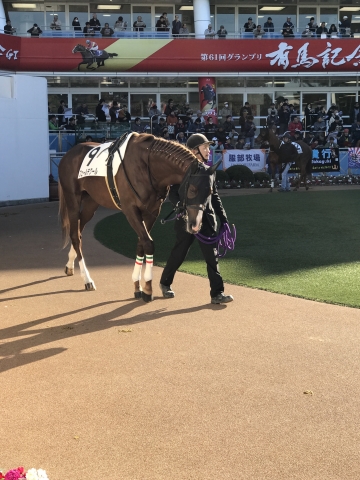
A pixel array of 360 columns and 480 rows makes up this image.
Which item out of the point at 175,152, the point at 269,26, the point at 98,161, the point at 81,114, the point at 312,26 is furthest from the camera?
the point at 312,26

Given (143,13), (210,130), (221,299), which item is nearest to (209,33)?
(143,13)

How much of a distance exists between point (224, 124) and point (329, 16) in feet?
41.3

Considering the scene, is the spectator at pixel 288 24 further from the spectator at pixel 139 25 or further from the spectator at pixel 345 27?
the spectator at pixel 139 25

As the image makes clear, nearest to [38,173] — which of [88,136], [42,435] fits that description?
[88,136]

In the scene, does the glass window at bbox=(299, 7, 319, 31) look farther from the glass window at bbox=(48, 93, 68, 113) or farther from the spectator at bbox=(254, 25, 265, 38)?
the glass window at bbox=(48, 93, 68, 113)

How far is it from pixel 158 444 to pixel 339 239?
28.8 feet

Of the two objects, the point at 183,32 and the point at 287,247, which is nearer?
the point at 287,247

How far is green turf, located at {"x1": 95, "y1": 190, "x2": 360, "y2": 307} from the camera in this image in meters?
8.52

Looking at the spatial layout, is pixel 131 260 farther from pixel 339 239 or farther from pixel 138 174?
pixel 339 239

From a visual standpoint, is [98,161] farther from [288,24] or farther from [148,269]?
[288,24]

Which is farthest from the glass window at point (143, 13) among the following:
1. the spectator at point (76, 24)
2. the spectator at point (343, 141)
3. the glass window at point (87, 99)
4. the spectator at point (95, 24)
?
the spectator at point (343, 141)

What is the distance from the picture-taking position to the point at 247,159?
86.5 ft

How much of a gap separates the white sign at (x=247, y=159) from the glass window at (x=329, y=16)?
540 inches

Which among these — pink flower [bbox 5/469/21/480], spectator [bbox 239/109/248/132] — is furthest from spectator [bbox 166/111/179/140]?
pink flower [bbox 5/469/21/480]
